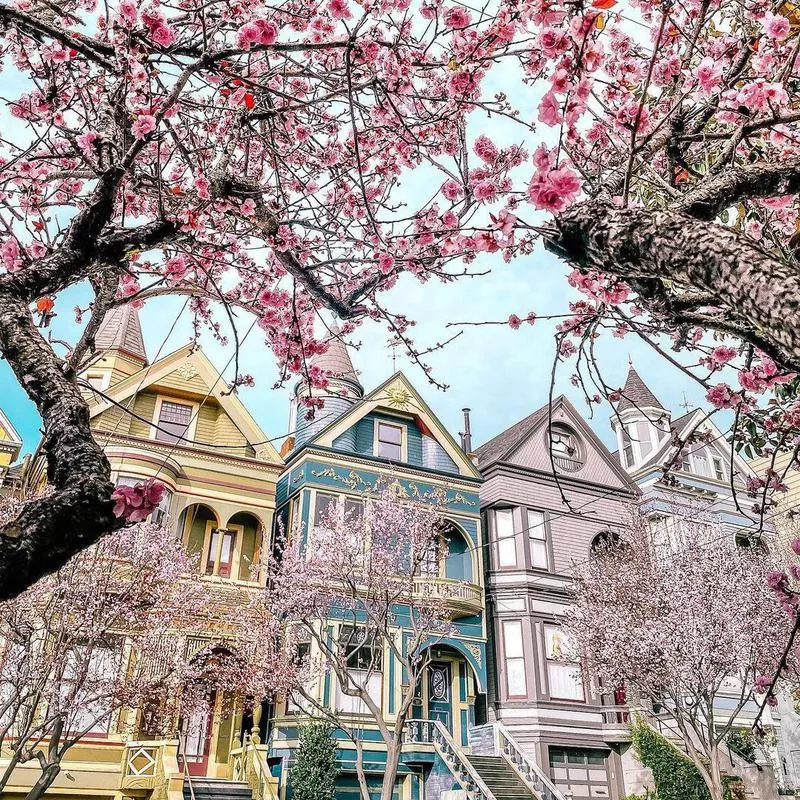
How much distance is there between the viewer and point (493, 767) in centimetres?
2033

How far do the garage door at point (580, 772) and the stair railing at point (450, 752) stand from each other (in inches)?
156

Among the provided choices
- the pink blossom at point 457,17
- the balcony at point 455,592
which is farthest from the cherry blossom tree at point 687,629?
the pink blossom at point 457,17

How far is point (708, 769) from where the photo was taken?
60.3 ft

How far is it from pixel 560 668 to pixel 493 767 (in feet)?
15.7

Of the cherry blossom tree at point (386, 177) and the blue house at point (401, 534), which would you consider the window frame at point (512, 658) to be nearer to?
the blue house at point (401, 534)

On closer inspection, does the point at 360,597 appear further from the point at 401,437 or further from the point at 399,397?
the point at 399,397

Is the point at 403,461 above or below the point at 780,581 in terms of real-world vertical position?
above

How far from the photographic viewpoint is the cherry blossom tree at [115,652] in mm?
13281

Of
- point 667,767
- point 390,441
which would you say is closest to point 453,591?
point 390,441

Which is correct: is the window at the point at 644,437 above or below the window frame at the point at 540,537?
above

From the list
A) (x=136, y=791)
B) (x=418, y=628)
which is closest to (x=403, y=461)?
(x=418, y=628)

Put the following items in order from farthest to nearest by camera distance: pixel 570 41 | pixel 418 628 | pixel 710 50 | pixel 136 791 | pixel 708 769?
pixel 418 628
pixel 708 769
pixel 136 791
pixel 710 50
pixel 570 41

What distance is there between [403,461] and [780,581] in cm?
1928

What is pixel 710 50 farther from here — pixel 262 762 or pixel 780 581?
pixel 262 762
